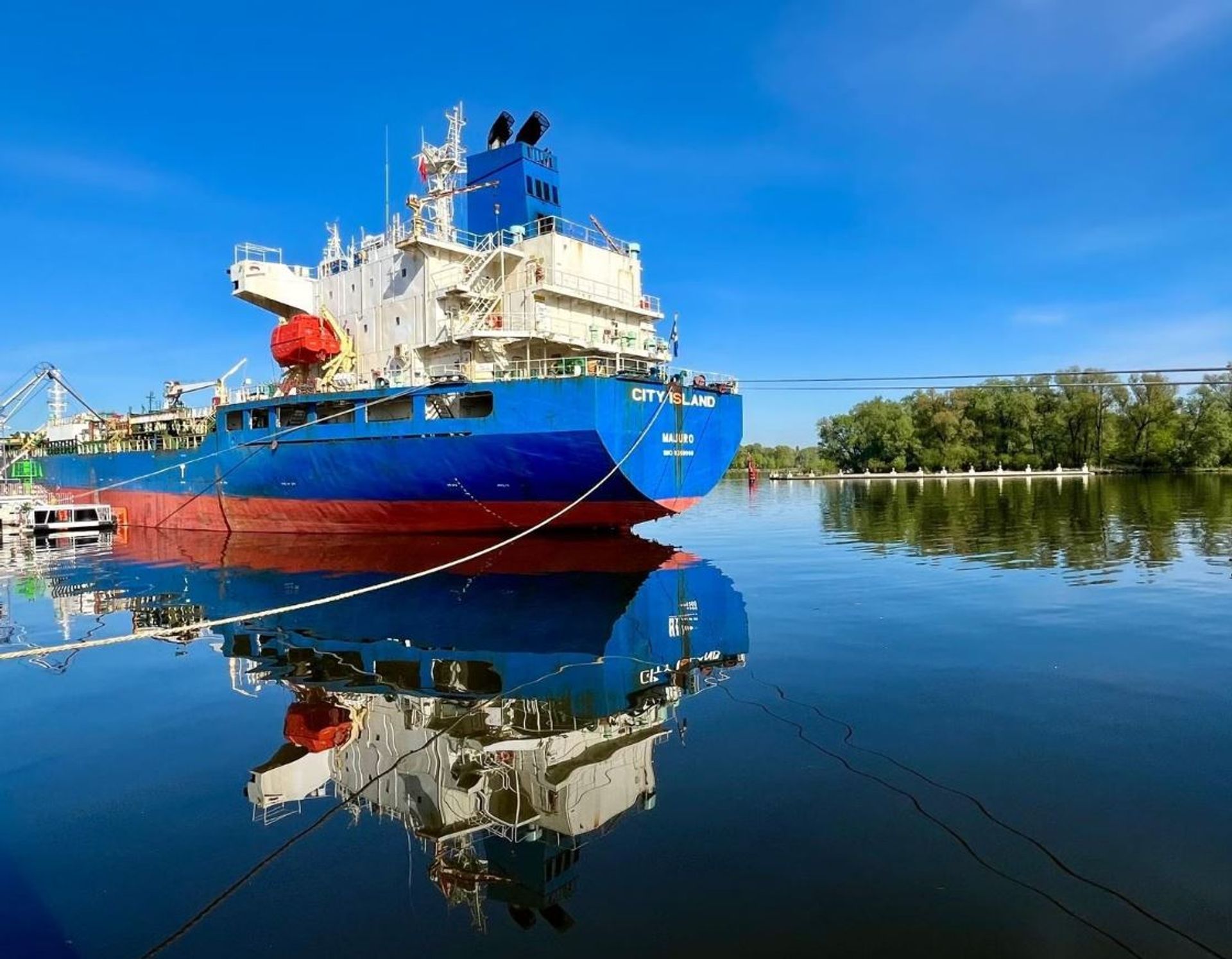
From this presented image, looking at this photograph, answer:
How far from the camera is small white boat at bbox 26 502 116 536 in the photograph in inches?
1283

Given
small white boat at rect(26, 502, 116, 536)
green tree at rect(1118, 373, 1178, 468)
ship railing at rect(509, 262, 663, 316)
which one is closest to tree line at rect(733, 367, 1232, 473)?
green tree at rect(1118, 373, 1178, 468)

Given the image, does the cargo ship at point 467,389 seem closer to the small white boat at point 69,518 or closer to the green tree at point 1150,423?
the small white boat at point 69,518

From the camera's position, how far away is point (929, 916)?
404 cm

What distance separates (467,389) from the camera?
21688 mm

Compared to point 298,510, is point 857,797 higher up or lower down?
lower down

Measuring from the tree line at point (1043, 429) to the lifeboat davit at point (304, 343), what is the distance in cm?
7409

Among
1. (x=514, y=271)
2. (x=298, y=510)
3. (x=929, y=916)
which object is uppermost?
(x=514, y=271)

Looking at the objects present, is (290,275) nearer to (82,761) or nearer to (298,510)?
(298,510)

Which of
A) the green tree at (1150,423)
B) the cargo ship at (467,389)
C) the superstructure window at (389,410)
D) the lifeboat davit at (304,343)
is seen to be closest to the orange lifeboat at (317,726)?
the cargo ship at (467,389)

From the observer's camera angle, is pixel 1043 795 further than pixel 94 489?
No

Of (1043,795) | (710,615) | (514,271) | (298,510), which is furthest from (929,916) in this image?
(298,510)

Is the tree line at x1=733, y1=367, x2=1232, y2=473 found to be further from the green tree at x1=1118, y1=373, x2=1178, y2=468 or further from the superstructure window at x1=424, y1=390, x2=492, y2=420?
the superstructure window at x1=424, y1=390, x2=492, y2=420

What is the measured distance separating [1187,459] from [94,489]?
101m

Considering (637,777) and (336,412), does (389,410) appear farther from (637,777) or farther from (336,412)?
(637,777)
